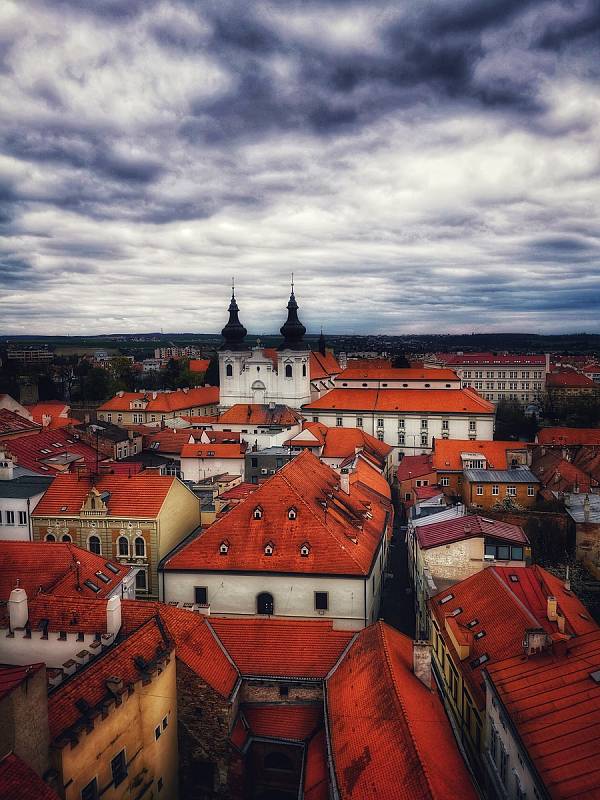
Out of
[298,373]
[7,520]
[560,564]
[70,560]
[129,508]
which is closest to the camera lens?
[70,560]

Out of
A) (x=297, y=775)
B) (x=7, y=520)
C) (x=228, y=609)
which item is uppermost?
(x=7, y=520)

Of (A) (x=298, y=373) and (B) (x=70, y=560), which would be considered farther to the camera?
(A) (x=298, y=373)

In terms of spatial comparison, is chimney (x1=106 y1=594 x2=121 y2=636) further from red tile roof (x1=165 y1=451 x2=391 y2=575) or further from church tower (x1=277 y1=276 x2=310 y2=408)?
church tower (x1=277 y1=276 x2=310 y2=408)

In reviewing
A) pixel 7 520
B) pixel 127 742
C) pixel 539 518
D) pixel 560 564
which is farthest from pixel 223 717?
pixel 539 518

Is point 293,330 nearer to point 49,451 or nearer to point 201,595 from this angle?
point 49,451

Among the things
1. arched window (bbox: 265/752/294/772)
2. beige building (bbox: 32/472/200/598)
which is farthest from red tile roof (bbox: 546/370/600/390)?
arched window (bbox: 265/752/294/772)

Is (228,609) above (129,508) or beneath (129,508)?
beneath

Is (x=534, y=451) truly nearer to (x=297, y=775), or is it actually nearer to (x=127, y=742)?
(x=297, y=775)
